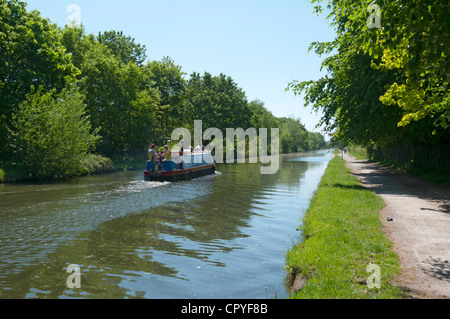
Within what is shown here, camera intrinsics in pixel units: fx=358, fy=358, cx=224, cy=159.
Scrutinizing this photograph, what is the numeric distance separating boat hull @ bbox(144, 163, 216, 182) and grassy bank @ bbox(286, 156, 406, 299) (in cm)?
1526

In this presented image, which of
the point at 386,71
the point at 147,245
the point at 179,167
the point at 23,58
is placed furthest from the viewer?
the point at 23,58

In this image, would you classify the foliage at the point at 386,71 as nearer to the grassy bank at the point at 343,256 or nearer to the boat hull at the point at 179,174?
the grassy bank at the point at 343,256

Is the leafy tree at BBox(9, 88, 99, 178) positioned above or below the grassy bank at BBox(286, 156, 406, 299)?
above

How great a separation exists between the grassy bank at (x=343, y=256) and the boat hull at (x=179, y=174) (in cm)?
1526

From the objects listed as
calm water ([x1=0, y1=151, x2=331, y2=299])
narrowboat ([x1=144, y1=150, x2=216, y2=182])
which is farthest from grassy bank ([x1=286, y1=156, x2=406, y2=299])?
narrowboat ([x1=144, y1=150, x2=216, y2=182])

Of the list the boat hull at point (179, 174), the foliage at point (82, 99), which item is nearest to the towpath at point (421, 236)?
the boat hull at point (179, 174)

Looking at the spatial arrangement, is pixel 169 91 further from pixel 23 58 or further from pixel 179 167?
pixel 179 167

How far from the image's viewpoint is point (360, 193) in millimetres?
14781

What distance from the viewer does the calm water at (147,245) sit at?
6.41m

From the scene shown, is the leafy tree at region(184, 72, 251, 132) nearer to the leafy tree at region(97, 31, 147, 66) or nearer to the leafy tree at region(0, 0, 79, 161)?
the leafy tree at region(97, 31, 147, 66)

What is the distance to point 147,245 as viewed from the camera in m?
9.19

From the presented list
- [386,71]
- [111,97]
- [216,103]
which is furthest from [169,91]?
[386,71]

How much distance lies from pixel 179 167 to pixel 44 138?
9586mm

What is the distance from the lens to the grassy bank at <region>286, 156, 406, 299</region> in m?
5.21
